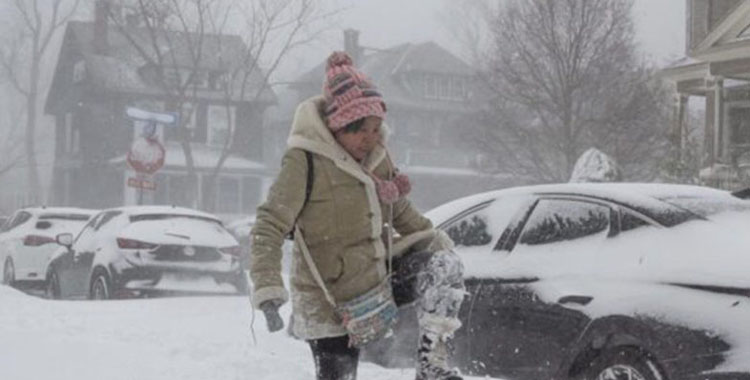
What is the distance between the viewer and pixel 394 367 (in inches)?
253

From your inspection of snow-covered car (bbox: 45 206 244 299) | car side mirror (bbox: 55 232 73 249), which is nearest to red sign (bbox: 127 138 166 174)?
car side mirror (bbox: 55 232 73 249)

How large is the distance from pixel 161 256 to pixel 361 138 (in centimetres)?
779

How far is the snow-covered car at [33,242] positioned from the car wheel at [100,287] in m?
4.03

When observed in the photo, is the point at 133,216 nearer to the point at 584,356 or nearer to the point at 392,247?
the point at 584,356

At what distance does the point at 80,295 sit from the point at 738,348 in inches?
376

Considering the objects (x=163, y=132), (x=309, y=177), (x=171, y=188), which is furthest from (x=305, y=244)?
(x=171, y=188)

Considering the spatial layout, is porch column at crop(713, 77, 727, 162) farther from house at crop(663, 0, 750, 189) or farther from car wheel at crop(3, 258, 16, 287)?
car wheel at crop(3, 258, 16, 287)

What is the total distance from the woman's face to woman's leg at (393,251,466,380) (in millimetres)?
444

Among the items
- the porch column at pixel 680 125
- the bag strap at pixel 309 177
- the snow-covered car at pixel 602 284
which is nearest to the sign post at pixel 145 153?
the porch column at pixel 680 125

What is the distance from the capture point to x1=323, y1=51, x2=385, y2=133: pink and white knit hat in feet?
12.1

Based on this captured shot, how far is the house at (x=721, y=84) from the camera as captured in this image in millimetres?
19375

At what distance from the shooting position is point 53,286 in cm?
1340

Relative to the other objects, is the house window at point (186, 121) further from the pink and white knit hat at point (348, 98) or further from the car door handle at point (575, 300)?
the pink and white knit hat at point (348, 98)

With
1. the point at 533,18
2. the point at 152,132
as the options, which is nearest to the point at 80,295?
the point at 152,132
